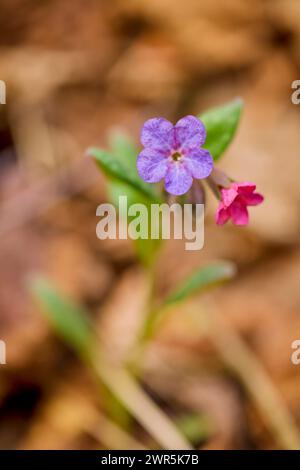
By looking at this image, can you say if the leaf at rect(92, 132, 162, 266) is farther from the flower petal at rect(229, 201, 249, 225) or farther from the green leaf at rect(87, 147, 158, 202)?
the flower petal at rect(229, 201, 249, 225)

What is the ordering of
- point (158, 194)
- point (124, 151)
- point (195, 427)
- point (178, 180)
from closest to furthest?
point (178, 180)
point (158, 194)
point (124, 151)
point (195, 427)

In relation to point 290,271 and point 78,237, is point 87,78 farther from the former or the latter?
point 290,271

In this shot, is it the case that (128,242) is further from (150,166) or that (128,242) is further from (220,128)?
(150,166)

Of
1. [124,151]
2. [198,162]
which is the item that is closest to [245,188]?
[198,162]


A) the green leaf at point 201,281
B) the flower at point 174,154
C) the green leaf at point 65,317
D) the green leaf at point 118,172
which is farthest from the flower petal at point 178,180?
the green leaf at point 65,317

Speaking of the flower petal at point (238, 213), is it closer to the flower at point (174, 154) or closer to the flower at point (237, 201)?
the flower at point (237, 201)

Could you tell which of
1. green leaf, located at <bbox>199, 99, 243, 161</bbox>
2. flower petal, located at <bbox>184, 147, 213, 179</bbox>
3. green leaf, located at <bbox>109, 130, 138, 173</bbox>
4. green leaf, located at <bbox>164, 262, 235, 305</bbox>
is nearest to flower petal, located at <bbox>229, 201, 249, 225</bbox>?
flower petal, located at <bbox>184, 147, 213, 179</bbox>
